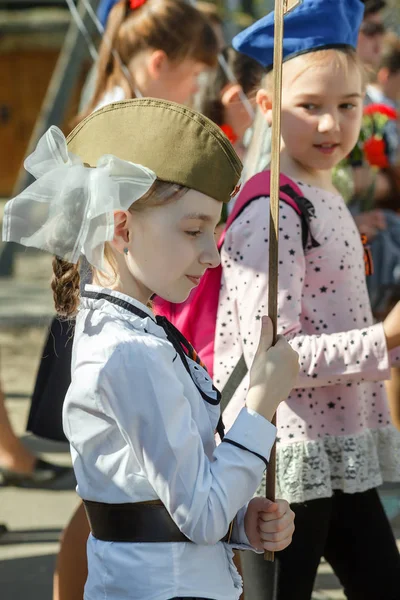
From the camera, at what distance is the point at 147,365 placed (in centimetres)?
162

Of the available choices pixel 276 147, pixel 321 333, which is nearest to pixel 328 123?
pixel 321 333

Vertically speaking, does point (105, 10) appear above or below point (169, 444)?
above

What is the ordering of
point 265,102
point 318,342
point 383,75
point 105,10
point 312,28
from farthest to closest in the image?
1. point 383,75
2. point 105,10
3. point 265,102
4. point 312,28
5. point 318,342

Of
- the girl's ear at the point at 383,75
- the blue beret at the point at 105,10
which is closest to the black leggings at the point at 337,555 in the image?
the blue beret at the point at 105,10

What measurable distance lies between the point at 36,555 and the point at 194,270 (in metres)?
2.37

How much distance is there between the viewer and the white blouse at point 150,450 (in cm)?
160

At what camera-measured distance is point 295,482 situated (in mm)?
2229

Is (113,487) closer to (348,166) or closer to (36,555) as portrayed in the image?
(36,555)

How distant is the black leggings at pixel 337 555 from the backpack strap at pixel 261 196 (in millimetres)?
306

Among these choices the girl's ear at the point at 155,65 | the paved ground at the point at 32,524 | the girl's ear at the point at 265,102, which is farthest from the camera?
the girl's ear at the point at 155,65

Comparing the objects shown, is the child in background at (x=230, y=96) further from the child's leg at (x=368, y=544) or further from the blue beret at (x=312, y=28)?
the child's leg at (x=368, y=544)

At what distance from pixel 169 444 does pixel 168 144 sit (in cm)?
51

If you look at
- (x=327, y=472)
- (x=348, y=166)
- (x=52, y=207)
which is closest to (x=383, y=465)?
(x=327, y=472)

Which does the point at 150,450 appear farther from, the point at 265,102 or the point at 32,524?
the point at 32,524
